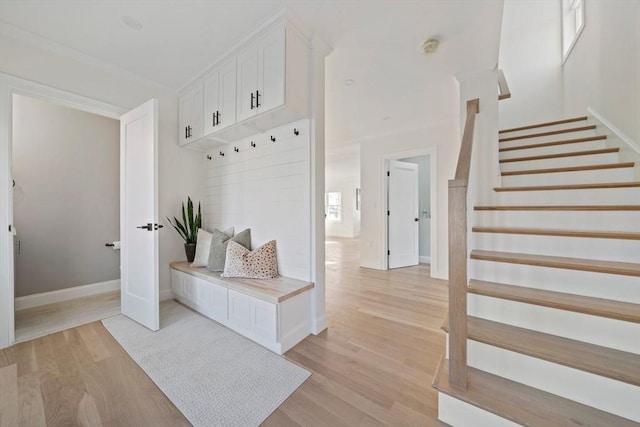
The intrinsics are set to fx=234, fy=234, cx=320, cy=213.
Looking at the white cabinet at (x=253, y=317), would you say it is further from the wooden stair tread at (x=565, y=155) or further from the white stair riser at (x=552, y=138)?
the white stair riser at (x=552, y=138)

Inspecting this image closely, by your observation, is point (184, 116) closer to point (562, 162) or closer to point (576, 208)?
point (576, 208)

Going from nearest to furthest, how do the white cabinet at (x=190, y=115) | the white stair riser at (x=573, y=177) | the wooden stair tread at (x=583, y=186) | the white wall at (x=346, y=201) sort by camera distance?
the wooden stair tread at (x=583, y=186)
the white stair riser at (x=573, y=177)
the white cabinet at (x=190, y=115)
the white wall at (x=346, y=201)

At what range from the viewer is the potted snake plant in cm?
284

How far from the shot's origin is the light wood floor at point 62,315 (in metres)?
2.07

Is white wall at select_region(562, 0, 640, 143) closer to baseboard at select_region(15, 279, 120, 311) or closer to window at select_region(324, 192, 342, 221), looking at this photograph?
baseboard at select_region(15, 279, 120, 311)

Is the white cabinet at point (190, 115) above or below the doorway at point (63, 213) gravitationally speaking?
above

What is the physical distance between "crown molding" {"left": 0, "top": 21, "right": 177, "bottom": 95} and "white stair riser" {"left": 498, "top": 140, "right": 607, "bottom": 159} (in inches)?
166

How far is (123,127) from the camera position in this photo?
2.45m

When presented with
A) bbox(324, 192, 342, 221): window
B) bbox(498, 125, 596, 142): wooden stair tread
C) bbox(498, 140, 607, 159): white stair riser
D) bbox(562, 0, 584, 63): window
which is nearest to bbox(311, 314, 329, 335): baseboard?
bbox(498, 140, 607, 159): white stair riser

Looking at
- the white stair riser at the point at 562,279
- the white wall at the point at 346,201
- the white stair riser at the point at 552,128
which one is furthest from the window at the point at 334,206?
the white stair riser at the point at 562,279

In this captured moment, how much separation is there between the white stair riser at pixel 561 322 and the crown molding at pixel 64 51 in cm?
382

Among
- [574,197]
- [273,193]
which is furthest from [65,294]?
[574,197]

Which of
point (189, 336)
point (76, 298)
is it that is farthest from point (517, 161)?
point (76, 298)

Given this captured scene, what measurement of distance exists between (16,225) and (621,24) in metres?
6.20
